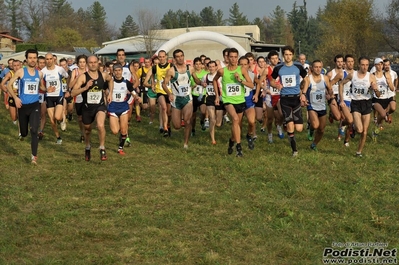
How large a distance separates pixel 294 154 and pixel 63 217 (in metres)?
5.09

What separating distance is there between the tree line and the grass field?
35.0 m

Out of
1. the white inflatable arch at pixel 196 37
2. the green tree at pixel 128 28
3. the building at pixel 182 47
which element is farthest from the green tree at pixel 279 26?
the white inflatable arch at pixel 196 37

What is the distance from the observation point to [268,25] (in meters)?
141

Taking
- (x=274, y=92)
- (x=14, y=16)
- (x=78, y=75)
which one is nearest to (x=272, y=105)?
(x=274, y=92)

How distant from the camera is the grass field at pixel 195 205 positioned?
17.8ft

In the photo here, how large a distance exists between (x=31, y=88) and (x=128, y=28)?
10660cm

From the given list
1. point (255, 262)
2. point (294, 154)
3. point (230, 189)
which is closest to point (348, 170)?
point (294, 154)

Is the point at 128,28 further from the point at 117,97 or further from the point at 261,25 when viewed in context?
the point at 117,97

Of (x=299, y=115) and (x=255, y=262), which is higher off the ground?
(x=299, y=115)

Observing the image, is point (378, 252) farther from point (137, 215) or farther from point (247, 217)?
point (137, 215)

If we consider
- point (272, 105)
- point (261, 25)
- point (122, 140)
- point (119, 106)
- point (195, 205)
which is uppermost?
point (261, 25)

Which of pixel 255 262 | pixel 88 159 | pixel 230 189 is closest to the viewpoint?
pixel 255 262

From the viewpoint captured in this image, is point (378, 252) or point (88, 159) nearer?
point (378, 252)

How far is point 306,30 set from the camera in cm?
11706
